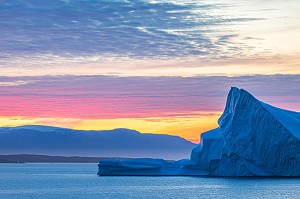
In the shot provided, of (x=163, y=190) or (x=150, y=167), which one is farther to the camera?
(x=150, y=167)

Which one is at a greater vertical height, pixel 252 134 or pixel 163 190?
pixel 252 134

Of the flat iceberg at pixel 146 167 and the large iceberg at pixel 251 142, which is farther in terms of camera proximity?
the flat iceberg at pixel 146 167

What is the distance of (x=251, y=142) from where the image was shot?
62.7 m

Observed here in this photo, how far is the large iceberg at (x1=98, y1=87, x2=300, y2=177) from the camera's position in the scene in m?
60.8

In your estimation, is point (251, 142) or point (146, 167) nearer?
point (251, 142)

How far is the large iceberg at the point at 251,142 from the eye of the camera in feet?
200

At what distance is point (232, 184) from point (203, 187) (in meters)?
3.32

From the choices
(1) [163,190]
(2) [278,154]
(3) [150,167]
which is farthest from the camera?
(3) [150,167]

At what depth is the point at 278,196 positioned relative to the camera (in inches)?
2103

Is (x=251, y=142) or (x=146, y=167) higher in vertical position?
(x=251, y=142)

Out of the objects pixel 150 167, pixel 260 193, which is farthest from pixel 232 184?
pixel 150 167

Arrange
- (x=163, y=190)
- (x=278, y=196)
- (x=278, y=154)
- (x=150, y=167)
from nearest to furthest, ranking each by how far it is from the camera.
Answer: (x=278, y=196), (x=278, y=154), (x=163, y=190), (x=150, y=167)

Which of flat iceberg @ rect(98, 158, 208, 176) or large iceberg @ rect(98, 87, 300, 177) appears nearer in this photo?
large iceberg @ rect(98, 87, 300, 177)

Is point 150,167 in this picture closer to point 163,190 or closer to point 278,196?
point 163,190
